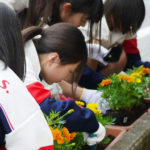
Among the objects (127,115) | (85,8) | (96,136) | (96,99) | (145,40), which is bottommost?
(145,40)

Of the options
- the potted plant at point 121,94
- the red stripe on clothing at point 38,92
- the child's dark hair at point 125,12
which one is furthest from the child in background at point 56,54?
the child's dark hair at point 125,12

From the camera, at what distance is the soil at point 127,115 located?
2.04 meters

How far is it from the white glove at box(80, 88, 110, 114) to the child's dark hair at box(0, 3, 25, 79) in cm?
109

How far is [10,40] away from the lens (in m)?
1.01

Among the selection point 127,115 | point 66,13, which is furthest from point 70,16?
point 127,115

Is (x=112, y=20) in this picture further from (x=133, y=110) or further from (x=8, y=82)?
(x=8, y=82)

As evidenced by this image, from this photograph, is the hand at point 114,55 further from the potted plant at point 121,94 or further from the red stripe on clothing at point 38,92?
the red stripe on clothing at point 38,92

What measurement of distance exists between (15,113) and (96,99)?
4.13ft

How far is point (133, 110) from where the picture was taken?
222cm

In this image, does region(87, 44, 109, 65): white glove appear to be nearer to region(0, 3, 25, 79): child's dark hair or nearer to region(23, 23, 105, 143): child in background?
region(23, 23, 105, 143): child in background

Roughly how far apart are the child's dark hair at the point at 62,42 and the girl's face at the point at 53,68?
0.02m

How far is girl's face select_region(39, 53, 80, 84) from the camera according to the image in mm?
1637

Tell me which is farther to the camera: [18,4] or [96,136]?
[18,4]

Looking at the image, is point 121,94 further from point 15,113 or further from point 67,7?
point 15,113
